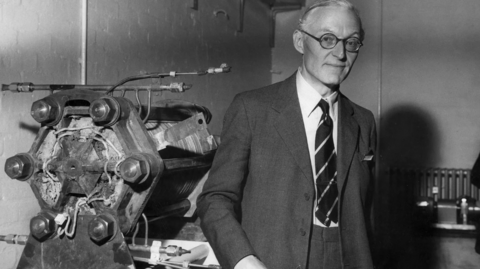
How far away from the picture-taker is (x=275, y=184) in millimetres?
1751

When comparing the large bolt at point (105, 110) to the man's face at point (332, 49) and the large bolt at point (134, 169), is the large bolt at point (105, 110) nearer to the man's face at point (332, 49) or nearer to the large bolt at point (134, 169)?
the large bolt at point (134, 169)

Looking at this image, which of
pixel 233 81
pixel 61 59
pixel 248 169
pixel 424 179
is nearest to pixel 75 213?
pixel 248 169

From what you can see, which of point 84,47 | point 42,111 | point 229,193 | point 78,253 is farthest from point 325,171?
point 84,47

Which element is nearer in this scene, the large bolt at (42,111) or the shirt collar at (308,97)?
the large bolt at (42,111)

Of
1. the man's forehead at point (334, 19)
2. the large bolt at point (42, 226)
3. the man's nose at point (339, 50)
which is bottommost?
the large bolt at point (42, 226)

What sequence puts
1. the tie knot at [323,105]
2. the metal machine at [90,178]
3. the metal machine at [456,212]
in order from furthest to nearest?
the metal machine at [456,212] → the tie knot at [323,105] → the metal machine at [90,178]

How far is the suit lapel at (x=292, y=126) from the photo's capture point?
5.75ft

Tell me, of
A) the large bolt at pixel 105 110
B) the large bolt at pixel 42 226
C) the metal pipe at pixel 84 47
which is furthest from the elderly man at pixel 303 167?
the metal pipe at pixel 84 47

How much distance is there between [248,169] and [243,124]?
0.52ft

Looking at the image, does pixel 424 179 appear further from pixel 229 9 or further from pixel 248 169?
pixel 248 169

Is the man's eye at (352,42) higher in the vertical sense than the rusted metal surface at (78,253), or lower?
higher

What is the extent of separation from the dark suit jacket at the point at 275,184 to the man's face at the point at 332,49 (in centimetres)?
13

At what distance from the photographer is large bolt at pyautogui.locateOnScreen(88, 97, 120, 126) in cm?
162

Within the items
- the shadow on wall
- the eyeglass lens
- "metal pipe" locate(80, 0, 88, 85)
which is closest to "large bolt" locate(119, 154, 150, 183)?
the eyeglass lens
